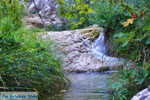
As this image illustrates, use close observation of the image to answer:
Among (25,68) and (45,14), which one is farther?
(45,14)

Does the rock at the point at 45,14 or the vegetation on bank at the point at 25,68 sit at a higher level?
the rock at the point at 45,14

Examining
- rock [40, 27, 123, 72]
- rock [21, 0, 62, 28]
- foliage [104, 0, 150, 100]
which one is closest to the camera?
foliage [104, 0, 150, 100]

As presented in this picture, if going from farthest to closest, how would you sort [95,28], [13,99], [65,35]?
1. [95,28]
2. [65,35]
3. [13,99]

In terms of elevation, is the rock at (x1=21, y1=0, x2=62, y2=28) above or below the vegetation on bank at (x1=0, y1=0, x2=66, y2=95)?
above

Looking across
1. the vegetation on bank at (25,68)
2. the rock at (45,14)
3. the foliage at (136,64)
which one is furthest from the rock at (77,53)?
the rock at (45,14)

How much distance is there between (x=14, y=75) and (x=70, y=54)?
447 cm

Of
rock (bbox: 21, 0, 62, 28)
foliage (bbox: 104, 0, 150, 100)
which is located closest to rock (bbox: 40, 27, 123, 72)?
foliage (bbox: 104, 0, 150, 100)

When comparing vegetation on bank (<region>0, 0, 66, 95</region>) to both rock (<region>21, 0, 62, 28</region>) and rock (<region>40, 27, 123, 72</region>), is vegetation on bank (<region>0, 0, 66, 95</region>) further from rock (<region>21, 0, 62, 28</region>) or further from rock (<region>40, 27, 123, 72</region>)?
rock (<region>21, 0, 62, 28</region>)

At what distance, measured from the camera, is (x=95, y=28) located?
25.8ft

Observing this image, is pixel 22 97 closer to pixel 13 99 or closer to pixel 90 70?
pixel 13 99

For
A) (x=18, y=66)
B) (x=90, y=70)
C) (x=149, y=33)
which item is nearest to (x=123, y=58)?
(x=149, y=33)

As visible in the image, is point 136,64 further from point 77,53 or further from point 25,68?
point 77,53

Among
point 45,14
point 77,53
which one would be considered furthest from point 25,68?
point 45,14

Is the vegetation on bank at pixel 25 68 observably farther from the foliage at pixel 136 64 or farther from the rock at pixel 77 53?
the rock at pixel 77 53
